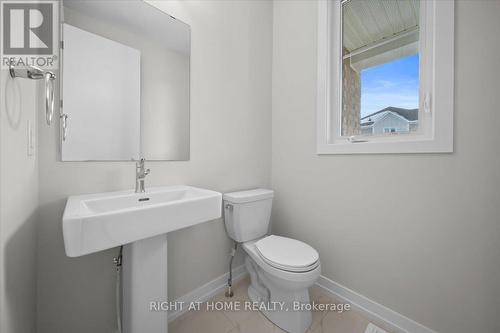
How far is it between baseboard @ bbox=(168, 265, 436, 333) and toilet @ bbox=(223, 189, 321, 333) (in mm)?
266

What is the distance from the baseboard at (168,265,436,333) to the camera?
3.84ft

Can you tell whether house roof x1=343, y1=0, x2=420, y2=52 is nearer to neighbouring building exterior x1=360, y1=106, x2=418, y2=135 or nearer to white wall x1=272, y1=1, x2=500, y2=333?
white wall x1=272, y1=1, x2=500, y2=333

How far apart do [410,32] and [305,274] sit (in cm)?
152

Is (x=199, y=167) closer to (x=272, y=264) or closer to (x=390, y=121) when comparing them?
(x=272, y=264)

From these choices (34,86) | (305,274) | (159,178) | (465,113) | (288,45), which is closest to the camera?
(34,86)

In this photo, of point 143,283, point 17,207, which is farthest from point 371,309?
point 17,207

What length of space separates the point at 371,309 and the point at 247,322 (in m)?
0.78

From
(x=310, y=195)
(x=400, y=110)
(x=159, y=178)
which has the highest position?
(x=400, y=110)

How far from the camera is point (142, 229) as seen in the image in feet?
2.51

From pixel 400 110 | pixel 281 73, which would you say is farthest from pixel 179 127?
pixel 400 110

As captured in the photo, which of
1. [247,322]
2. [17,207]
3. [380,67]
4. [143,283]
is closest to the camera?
[17,207]

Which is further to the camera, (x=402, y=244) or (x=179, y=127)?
(x=179, y=127)

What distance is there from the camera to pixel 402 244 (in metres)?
1.19

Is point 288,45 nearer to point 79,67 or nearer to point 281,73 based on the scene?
point 281,73
